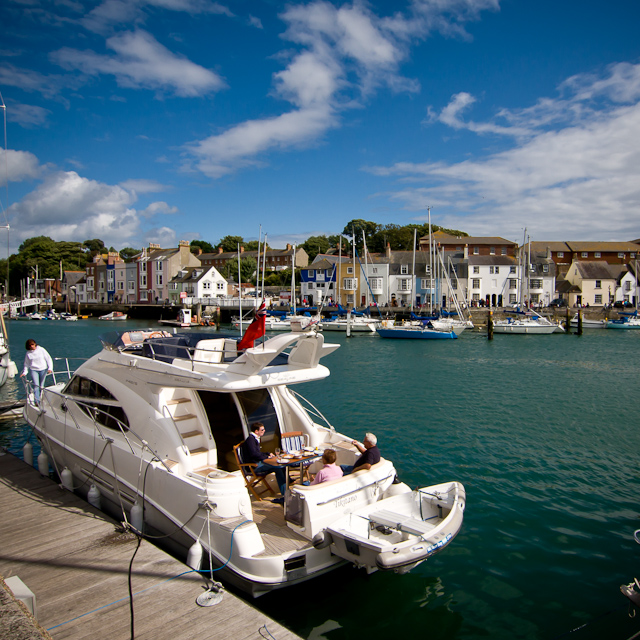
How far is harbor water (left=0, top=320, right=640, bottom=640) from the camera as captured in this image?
607 cm

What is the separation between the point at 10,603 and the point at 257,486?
408 cm

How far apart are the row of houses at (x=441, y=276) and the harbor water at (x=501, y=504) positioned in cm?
4538

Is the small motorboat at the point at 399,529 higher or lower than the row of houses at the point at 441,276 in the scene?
lower

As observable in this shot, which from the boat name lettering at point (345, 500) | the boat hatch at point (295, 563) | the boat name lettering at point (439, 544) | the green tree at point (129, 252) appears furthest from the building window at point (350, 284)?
the green tree at point (129, 252)

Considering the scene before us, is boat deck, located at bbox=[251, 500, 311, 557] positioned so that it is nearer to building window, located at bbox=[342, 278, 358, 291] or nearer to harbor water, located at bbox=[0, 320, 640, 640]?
harbor water, located at bbox=[0, 320, 640, 640]

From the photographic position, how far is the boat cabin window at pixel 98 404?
25.8ft

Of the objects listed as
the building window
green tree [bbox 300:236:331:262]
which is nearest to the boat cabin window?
the building window

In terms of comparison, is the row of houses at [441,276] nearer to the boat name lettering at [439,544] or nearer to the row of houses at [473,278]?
the row of houses at [473,278]

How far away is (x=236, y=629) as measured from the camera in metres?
4.70

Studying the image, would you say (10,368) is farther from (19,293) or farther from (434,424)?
(19,293)

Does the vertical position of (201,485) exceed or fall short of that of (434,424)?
it exceeds it

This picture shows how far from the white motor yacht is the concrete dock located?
1.49ft

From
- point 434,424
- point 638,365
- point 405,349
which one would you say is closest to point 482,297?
point 405,349

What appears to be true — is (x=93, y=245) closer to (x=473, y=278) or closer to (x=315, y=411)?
(x=473, y=278)
